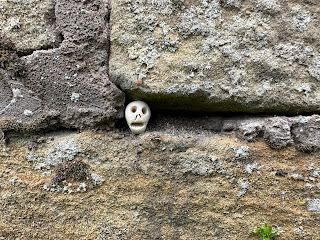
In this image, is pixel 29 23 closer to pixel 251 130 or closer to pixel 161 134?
pixel 161 134

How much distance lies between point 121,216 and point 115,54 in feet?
2.01

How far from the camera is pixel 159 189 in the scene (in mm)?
1106

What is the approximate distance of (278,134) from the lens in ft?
3.56

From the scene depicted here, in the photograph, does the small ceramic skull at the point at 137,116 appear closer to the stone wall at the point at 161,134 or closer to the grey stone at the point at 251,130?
the stone wall at the point at 161,134

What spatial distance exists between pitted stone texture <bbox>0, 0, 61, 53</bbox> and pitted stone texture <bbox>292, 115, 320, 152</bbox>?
0.96m

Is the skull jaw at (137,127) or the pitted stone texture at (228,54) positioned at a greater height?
the pitted stone texture at (228,54)

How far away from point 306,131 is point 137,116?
2.06ft

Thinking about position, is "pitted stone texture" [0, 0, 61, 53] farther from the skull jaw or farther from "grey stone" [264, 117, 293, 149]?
"grey stone" [264, 117, 293, 149]

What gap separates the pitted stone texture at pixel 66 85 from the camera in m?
1.12

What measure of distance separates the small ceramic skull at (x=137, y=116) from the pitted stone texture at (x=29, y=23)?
382mm

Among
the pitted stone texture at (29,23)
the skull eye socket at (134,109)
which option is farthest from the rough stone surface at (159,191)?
the pitted stone texture at (29,23)

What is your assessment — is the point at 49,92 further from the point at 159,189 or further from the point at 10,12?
the point at 159,189

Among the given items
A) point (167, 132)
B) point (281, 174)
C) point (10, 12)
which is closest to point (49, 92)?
point (10, 12)

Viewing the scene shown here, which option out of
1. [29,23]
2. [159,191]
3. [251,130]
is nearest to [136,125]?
[159,191]
